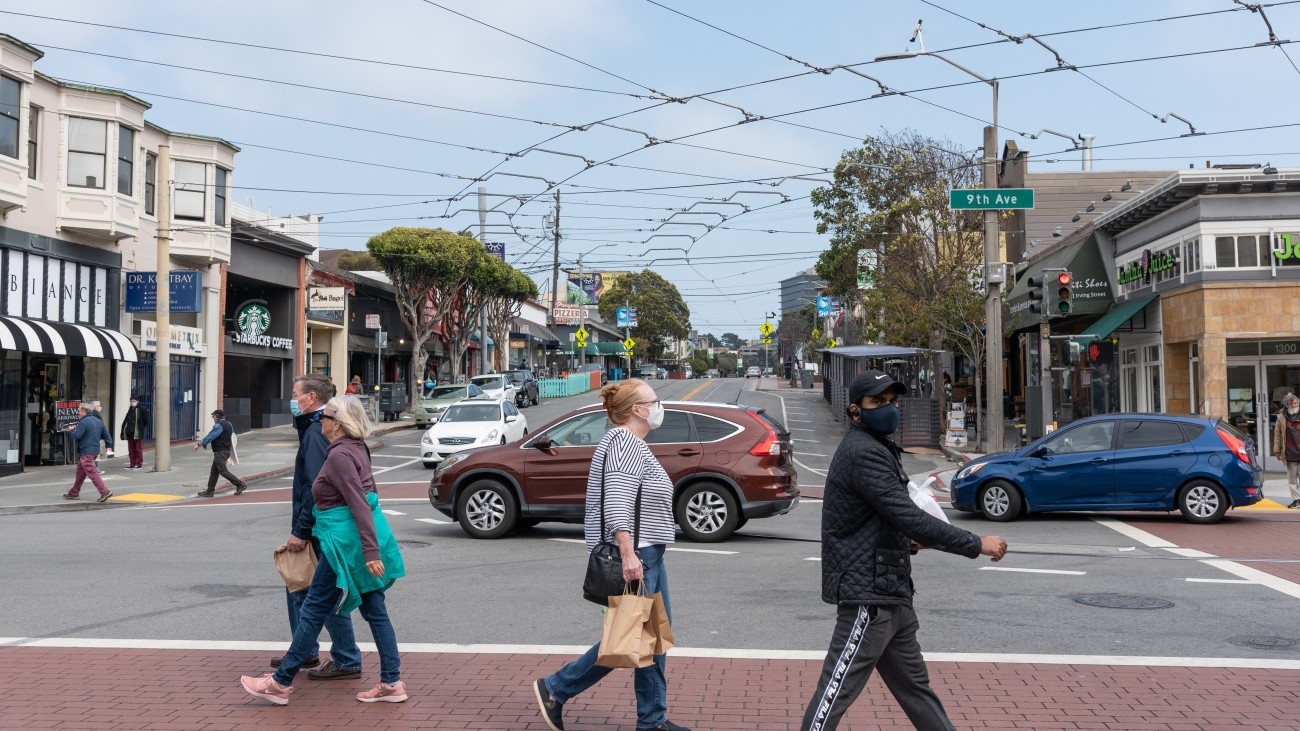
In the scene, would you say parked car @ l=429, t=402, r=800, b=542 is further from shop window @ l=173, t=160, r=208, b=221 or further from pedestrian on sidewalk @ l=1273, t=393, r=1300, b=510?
shop window @ l=173, t=160, r=208, b=221

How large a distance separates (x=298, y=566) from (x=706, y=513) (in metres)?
7.04

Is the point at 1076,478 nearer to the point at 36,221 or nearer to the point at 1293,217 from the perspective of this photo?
the point at 1293,217

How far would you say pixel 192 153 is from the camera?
30906 mm

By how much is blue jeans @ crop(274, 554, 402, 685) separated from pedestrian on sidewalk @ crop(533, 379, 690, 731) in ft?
3.59

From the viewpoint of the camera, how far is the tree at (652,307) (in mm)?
105312

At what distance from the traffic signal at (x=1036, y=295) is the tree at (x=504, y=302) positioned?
32434mm

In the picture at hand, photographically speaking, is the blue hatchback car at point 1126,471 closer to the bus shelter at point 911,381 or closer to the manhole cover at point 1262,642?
the manhole cover at point 1262,642

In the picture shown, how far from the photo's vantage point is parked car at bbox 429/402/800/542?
42.7 feet

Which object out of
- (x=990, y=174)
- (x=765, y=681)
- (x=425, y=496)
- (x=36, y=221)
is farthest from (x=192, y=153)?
A: (x=765, y=681)

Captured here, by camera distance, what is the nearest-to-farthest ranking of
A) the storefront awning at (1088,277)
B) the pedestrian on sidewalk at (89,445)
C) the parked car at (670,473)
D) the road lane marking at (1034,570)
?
the road lane marking at (1034,570), the parked car at (670,473), the pedestrian on sidewalk at (89,445), the storefront awning at (1088,277)

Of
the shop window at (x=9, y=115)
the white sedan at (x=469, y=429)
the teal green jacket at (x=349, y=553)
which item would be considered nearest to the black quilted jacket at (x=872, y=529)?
the teal green jacket at (x=349, y=553)

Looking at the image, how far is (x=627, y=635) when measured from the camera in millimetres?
5273

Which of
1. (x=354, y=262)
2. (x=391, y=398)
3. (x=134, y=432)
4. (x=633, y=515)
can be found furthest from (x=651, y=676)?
(x=354, y=262)

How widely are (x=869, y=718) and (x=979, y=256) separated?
3262 cm
